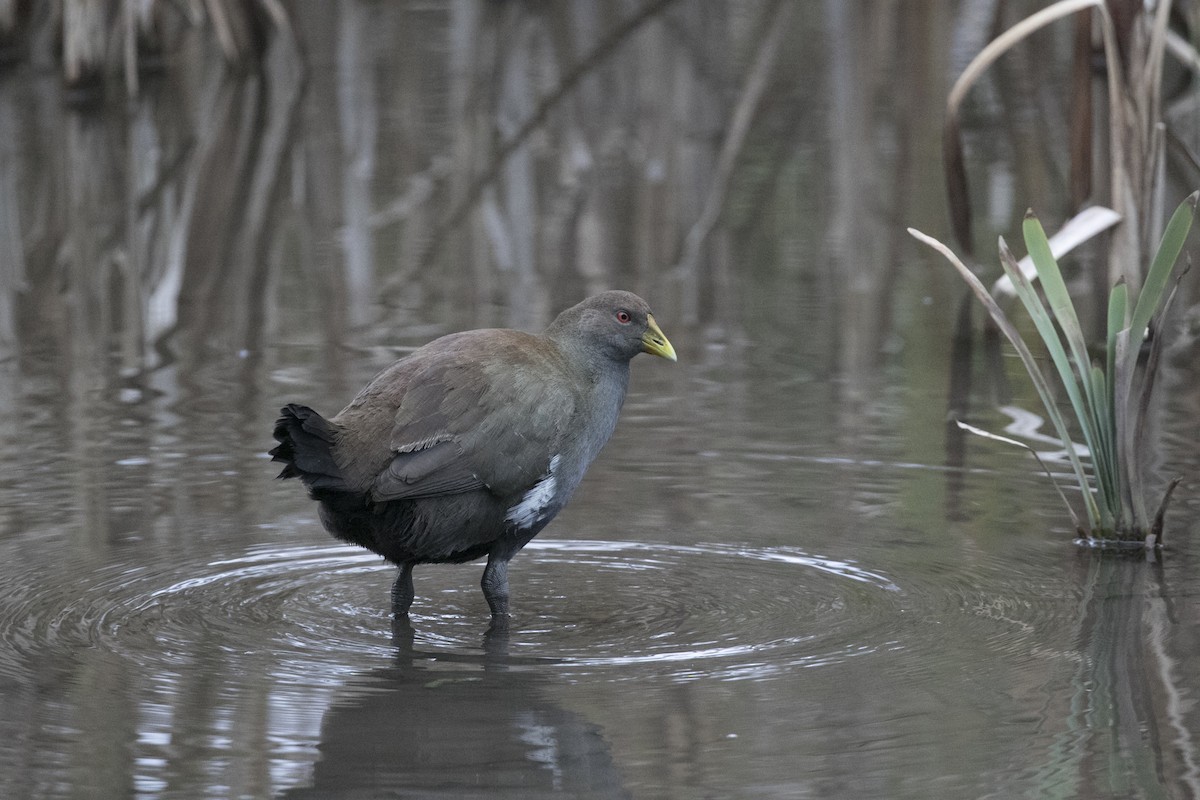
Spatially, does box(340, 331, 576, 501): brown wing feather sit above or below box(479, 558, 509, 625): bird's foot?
above

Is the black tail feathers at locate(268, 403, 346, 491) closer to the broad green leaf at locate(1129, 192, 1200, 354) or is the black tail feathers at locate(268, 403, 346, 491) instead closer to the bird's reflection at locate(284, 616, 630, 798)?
the bird's reflection at locate(284, 616, 630, 798)

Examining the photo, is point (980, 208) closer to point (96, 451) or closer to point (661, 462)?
point (661, 462)

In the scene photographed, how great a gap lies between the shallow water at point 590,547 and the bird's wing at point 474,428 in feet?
1.31

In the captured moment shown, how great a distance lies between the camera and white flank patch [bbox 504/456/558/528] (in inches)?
193

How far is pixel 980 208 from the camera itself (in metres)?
9.71

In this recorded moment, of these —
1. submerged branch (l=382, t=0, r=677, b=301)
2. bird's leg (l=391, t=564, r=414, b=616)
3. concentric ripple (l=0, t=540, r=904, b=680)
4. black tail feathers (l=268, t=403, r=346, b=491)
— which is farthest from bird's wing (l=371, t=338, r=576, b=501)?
submerged branch (l=382, t=0, r=677, b=301)

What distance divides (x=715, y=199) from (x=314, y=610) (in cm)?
562

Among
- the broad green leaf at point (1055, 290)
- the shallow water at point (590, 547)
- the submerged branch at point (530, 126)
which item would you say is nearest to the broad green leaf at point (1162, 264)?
the broad green leaf at point (1055, 290)

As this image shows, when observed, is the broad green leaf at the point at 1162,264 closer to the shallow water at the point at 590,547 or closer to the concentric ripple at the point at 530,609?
the shallow water at the point at 590,547

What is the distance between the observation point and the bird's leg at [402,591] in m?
4.93

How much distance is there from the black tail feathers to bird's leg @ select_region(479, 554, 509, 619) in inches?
20.5

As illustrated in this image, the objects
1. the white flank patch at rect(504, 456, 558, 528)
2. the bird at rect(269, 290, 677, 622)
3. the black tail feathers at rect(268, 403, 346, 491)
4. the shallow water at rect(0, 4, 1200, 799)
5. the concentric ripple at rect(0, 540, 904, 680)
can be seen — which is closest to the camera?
the shallow water at rect(0, 4, 1200, 799)

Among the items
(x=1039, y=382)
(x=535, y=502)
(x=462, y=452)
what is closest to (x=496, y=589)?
(x=535, y=502)

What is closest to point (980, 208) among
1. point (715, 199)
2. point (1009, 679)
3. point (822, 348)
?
point (715, 199)
